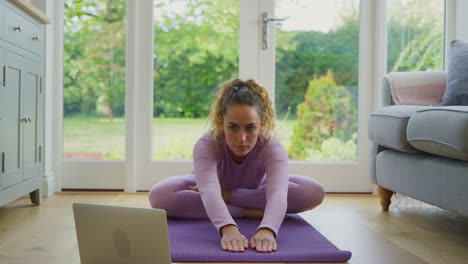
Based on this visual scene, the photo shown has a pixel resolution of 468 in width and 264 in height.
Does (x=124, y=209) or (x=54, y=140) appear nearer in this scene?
(x=124, y=209)

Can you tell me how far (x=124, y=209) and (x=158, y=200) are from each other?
880 millimetres

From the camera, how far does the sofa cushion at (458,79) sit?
2355 mm

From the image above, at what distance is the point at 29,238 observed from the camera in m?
1.89

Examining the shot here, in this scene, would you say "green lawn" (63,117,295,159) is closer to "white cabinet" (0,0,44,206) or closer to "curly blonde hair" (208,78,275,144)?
"white cabinet" (0,0,44,206)

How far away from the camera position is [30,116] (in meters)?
2.52

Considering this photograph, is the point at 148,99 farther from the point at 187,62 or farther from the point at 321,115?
the point at 321,115

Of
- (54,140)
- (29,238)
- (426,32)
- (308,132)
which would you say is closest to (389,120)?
(308,132)

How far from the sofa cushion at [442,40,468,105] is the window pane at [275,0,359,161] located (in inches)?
32.2

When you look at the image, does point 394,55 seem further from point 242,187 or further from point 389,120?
point 242,187

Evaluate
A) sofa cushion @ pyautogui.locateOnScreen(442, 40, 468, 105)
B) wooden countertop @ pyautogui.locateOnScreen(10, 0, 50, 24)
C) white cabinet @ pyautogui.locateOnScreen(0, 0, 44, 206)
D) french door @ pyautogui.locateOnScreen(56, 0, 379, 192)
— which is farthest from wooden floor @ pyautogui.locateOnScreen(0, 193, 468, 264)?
wooden countertop @ pyautogui.locateOnScreen(10, 0, 50, 24)

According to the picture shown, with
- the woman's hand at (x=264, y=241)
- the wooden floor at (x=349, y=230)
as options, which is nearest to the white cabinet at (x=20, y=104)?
the wooden floor at (x=349, y=230)

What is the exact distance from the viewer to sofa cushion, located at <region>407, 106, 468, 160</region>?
175cm

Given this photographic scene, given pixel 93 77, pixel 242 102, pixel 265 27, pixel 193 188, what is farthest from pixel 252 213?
pixel 93 77

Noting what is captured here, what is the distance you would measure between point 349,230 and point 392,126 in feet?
1.55
